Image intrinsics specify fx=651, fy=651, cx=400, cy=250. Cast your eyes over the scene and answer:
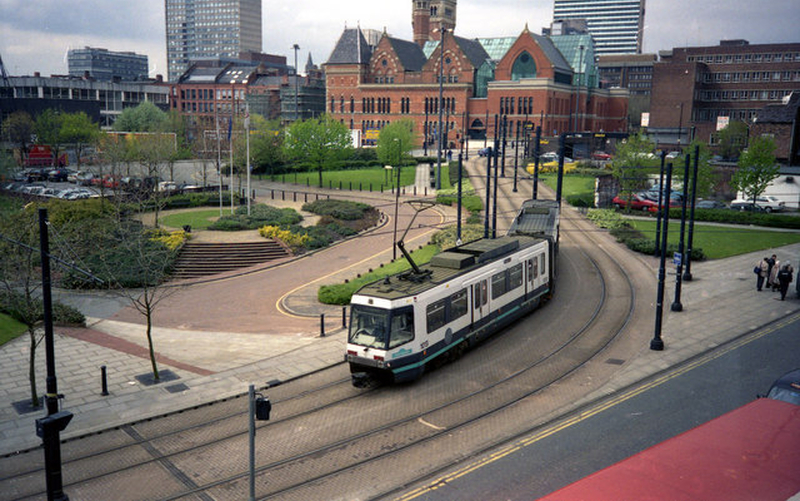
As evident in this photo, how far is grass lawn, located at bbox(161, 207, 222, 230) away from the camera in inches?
1763

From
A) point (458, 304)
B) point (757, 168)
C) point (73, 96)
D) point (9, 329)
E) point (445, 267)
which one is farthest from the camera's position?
point (73, 96)

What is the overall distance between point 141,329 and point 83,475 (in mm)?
12571

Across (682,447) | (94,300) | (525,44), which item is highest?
(525,44)

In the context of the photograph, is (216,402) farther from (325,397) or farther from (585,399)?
(585,399)

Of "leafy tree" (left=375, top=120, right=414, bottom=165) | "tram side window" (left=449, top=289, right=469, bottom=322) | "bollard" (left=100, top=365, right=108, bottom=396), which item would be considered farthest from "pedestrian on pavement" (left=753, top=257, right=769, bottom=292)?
"leafy tree" (left=375, top=120, right=414, bottom=165)

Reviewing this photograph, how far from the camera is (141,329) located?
85.9ft

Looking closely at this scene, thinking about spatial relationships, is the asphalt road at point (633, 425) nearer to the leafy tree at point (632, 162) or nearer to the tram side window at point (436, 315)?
the tram side window at point (436, 315)

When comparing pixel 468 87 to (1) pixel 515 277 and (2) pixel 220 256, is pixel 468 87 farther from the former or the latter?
(1) pixel 515 277

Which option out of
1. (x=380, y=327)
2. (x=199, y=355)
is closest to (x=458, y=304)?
(x=380, y=327)

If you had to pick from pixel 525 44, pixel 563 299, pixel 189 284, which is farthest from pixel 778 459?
pixel 525 44

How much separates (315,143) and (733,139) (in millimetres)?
55457

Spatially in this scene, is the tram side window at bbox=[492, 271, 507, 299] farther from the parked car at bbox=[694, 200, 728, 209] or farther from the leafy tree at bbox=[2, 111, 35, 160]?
the leafy tree at bbox=[2, 111, 35, 160]

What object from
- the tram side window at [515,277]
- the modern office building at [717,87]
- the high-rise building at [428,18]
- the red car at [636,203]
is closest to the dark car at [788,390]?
the tram side window at [515,277]

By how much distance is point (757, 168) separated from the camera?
162 feet
